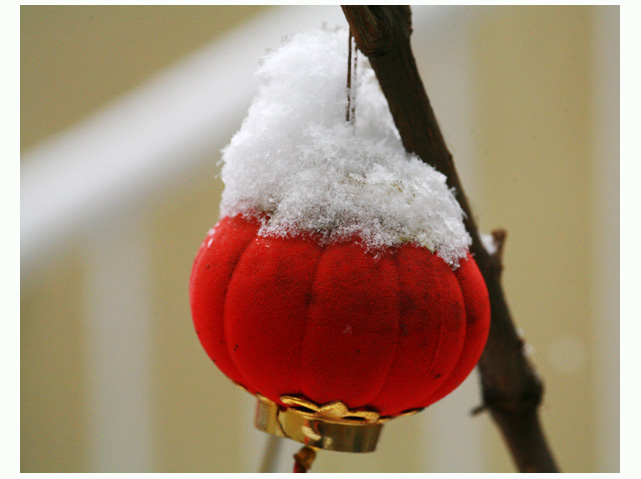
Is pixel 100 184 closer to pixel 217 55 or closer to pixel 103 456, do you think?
pixel 217 55

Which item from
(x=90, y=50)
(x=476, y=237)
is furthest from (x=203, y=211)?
(x=476, y=237)

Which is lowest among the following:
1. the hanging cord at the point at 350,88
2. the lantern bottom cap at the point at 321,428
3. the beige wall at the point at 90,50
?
the lantern bottom cap at the point at 321,428

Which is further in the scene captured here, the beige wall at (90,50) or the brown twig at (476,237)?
the beige wall at (90,50)

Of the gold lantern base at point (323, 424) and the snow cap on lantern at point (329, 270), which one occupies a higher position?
the snow cap on lantern at point (329, 270)

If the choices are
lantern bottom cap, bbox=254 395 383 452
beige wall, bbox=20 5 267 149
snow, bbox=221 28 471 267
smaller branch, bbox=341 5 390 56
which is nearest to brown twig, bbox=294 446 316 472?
lantern bottom cap, bbox=254 395 383 452

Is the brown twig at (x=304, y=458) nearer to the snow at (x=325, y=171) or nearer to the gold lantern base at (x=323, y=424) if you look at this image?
the gold lantern base at (x=323, y=424)

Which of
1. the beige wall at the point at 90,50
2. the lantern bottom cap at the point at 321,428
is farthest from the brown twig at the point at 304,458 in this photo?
the beige wall at the point at 90,50
